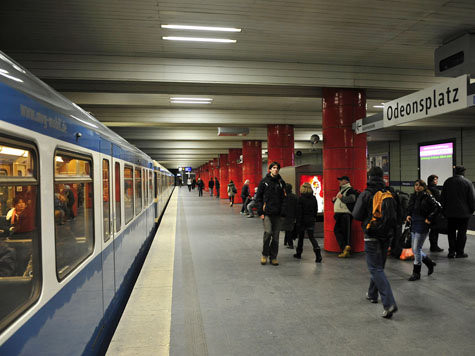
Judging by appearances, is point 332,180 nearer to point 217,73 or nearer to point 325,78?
point 325,78

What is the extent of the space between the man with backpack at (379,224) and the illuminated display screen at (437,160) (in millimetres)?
16180

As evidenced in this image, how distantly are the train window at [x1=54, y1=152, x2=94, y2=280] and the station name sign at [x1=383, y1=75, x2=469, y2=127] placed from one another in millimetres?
4591

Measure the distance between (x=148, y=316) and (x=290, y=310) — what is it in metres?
1.73

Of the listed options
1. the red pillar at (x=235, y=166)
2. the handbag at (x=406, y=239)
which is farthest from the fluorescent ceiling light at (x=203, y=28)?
the red pillar at (x=235, y=166)

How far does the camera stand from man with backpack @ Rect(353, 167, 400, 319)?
14.0ft

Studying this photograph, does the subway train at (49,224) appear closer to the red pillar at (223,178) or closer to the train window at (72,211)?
the train window at (72,211)

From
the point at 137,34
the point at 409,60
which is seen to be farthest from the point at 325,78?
the point at 137,34

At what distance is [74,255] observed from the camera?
2867 mm

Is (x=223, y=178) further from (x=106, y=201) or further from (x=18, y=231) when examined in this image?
(x=18, y=231)

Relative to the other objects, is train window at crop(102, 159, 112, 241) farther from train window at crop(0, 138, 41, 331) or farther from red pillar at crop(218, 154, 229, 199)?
red pillar at crop(218, 154, 229, 199)

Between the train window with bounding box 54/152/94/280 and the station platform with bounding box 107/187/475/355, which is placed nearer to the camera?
the train window with bounding box 54/152/94/280

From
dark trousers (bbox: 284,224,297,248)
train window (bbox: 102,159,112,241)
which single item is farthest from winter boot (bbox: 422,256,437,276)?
train window (bbox: 102,159,112,241)

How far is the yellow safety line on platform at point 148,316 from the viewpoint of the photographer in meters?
3.58

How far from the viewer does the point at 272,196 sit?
22.5 ft
